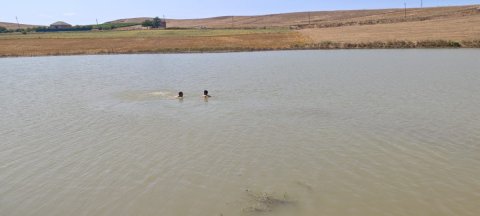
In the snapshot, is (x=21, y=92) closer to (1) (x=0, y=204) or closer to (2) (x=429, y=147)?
(1) (x=0, y=204)

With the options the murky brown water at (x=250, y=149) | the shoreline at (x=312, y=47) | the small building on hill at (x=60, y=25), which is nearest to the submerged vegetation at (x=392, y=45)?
the shoreline at (x=312, y=47)

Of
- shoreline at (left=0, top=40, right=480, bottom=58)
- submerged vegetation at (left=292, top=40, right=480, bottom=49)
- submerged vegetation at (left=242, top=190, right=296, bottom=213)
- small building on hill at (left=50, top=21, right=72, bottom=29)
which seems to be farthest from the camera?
small building on hill at (left=50, top=21, right=72, bottom=29)

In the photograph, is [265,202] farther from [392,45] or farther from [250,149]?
[392,45]

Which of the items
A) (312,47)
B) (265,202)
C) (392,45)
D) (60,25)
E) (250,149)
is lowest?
(265,202)

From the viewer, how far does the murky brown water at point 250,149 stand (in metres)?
9.16

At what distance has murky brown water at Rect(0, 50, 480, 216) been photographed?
30.1 feet

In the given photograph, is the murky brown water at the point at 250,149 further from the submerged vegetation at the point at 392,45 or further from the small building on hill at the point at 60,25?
the small building on hill at the point at 60,25

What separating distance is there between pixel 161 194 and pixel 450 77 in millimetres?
19397

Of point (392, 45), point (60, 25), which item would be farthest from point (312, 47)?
point (60, 25)

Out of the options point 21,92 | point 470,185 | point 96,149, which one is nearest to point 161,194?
point 96,149

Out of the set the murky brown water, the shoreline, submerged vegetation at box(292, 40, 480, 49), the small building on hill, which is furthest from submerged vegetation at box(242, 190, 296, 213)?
the small building on hill

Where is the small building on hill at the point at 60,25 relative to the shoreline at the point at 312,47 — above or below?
above

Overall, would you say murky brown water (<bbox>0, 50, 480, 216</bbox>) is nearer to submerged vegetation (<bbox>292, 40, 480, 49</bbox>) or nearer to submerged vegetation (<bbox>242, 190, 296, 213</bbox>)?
submerged vegetation (<bbox>242, 190, 296, 213</bbox>)

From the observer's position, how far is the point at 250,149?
1258 centimetres
